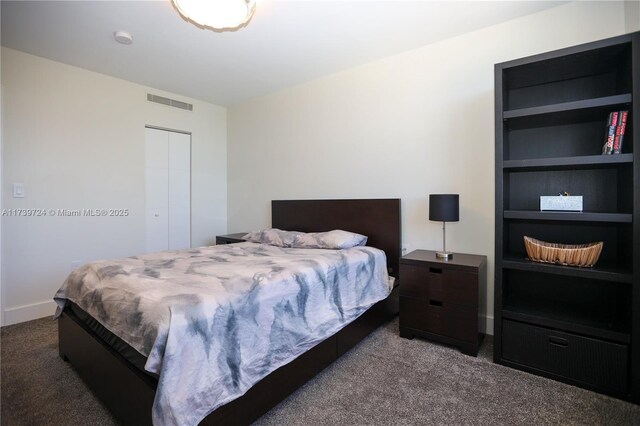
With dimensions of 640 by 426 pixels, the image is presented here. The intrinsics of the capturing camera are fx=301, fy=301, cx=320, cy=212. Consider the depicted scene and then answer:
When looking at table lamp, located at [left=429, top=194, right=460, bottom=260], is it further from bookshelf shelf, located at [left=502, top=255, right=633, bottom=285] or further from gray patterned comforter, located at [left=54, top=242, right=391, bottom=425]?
gray patterned comforter, located at [left=54, top=242, right=391, bottom=425]

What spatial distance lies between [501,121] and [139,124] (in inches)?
148

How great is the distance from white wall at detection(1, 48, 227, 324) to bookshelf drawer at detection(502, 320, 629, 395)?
3.89 metres

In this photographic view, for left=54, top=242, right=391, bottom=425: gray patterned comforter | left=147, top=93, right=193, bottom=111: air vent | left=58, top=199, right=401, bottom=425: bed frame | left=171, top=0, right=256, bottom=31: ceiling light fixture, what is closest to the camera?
left=54, top=242, right=391, bottom=425: gray patterned comforter

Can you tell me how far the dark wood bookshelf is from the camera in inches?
65.8

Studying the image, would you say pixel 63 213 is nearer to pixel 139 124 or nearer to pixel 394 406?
pixel 139 124

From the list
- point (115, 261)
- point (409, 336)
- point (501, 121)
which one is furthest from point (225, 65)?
point (409, 336)

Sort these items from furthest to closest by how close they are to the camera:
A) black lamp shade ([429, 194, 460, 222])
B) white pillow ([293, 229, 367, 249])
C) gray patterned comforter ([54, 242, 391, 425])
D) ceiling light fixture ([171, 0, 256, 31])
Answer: white pillow ([293, 229, 367, 249])
black lamp shade ([429, 194, 460, 222])
ceiling light fixture ([171, 0, 256, 31])
gray patterned comforter ([54, 242, 391, 425])

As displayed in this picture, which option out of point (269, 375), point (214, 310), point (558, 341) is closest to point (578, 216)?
point (558, 341)

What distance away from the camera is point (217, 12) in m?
1.83

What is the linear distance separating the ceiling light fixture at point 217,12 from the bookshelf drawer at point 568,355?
2.60 meters

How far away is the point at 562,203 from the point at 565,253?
1.15 ft

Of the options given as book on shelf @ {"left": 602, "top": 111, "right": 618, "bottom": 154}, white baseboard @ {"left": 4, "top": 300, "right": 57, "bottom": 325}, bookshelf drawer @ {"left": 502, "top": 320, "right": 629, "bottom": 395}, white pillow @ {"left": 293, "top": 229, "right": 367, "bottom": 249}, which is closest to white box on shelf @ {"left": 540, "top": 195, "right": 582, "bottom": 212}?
book on shelf @ {"left": 602, "top": 111, "right": 618, "bottom": 154}

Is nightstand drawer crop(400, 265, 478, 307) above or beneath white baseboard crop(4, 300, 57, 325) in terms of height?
above

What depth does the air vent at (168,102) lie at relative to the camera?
12.2ft
